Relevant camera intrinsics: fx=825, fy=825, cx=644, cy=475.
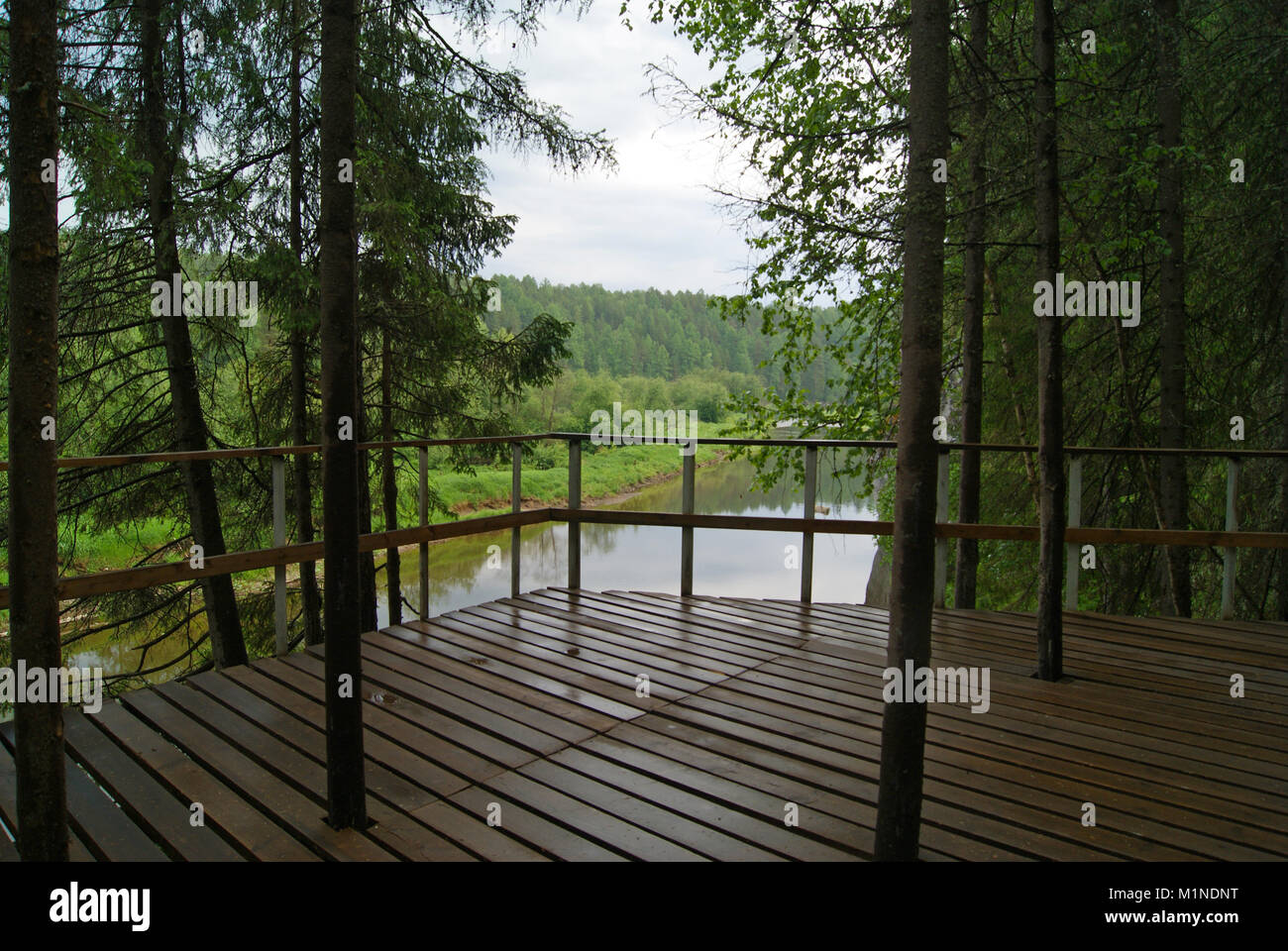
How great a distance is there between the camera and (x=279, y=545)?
445cm

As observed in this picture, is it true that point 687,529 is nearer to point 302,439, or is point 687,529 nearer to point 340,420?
point 340,420

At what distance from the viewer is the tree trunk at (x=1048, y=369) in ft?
13.0

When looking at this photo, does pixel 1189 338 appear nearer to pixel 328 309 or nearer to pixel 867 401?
pixel 867 401

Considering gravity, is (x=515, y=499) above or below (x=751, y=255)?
below

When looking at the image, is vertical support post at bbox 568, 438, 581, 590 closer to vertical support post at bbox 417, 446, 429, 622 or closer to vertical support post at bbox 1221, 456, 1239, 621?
vertical support post at bbox 417, 446, 429, 622

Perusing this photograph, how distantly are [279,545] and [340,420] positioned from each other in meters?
2.14

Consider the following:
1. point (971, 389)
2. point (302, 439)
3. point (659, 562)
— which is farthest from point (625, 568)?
point (971, 389)

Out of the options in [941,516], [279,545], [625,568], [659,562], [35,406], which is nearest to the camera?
[35,406]

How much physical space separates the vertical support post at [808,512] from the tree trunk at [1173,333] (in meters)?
3.22

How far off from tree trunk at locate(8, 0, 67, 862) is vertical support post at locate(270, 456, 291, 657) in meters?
2.14

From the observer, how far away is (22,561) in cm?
217

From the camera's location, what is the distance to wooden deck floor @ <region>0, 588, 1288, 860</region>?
2629 mm

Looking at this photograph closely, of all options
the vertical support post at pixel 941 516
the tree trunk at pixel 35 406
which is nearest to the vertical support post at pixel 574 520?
the vertical support post at pixel 941 516

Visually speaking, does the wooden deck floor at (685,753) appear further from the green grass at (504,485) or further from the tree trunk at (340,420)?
the green grass at (504,485)
